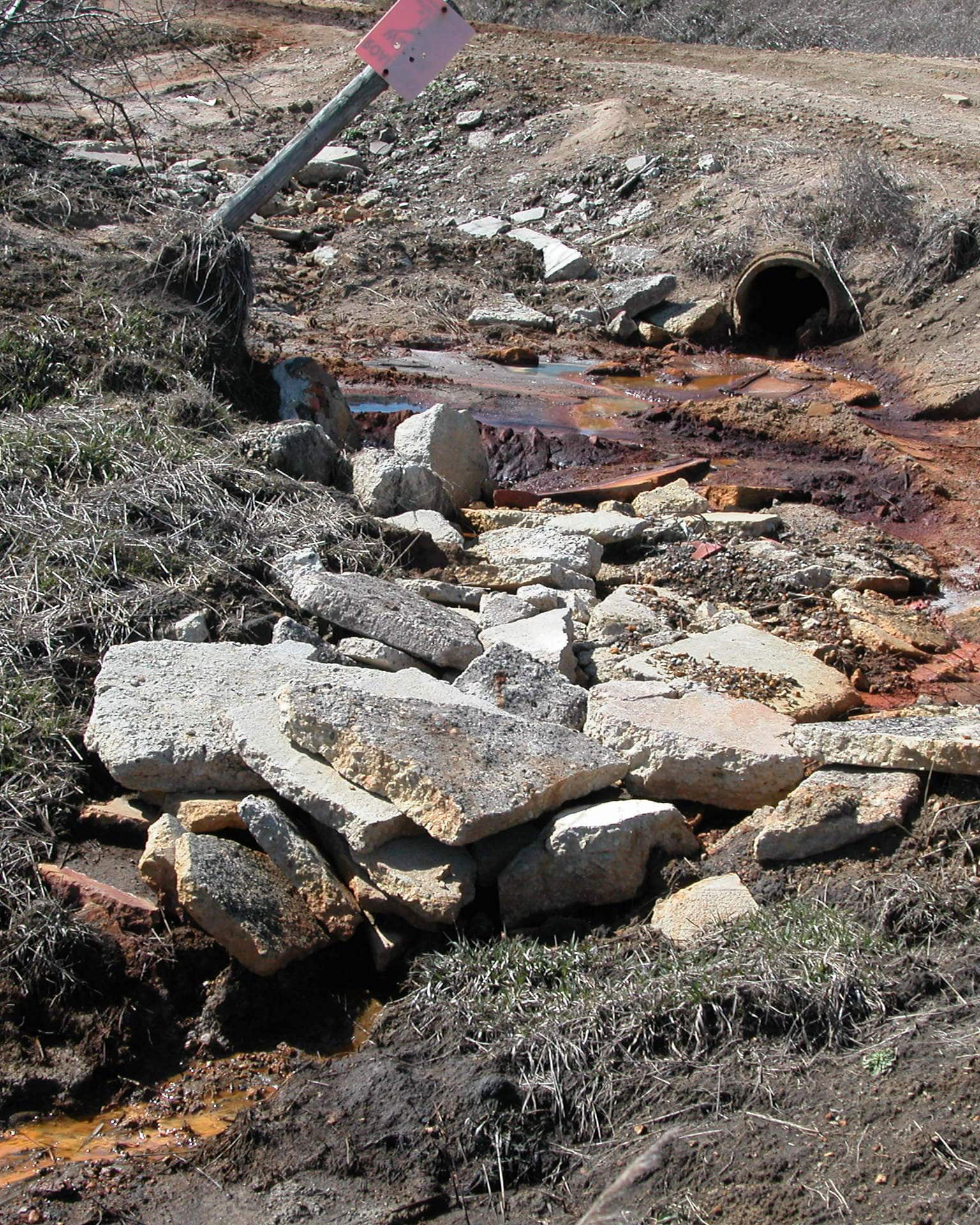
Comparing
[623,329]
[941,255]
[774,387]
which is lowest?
[774,387]

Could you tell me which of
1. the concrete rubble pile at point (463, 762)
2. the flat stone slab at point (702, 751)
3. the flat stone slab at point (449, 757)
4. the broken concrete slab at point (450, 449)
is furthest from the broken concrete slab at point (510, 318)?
the flat stone slab at point (449, 757)

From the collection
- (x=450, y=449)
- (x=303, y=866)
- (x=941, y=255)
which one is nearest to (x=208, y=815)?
(x=303, y=866)

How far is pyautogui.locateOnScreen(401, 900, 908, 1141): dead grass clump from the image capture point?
112 inches

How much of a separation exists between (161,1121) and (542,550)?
10.9ft

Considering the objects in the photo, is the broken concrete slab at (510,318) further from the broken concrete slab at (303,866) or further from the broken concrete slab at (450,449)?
the broken concrete slab at (303,866)

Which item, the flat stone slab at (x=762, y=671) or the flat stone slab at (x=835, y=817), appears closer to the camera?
the flat stone slab at (x=835, y=817)

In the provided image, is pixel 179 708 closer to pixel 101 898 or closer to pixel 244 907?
pixel 101 898

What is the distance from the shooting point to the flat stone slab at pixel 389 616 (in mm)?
4586

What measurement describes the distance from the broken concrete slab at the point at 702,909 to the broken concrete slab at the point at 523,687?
784 mm

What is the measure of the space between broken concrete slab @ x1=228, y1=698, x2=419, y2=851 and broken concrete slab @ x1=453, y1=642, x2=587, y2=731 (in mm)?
708

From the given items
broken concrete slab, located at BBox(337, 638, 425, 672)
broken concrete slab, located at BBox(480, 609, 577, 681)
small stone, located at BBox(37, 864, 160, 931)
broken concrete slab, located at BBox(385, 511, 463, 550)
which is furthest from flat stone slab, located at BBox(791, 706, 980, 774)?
broken concrete slab, located at BBox(385, 511, 463, 550)

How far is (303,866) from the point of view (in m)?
3.58

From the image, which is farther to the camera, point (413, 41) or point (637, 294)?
point (637, 294)

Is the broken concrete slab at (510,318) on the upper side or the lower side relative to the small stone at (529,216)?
lower
